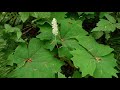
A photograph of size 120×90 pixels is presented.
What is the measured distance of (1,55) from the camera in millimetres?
2260

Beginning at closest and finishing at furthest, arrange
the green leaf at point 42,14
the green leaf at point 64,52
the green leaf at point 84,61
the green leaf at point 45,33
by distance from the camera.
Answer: the green leaf at point 84,61, the green leaf at point 64,52, the green leaf at point 45,33, the green leaf at point 42,14

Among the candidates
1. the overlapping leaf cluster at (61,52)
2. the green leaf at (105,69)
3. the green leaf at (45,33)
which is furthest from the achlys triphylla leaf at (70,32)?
the green leaf at (105,69)

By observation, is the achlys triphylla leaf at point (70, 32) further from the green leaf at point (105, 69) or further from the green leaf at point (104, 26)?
the green leaf at point (105, 69)

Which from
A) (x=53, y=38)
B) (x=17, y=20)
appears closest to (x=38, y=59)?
(x=53, y=38)

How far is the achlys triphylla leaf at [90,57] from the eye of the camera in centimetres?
193

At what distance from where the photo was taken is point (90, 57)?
206 centimetres

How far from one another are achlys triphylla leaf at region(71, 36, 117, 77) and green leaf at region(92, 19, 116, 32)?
0.42 ft

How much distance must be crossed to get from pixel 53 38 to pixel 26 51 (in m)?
0.27

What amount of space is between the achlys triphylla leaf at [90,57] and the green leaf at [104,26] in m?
0.13

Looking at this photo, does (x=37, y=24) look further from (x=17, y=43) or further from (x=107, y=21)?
(x=107, y=21)

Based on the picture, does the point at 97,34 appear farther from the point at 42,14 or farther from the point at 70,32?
the point at 42,14

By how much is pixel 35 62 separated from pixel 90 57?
468 mm

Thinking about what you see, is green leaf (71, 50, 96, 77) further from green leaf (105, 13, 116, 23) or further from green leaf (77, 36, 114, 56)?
green leaf (105, 13, 116, 23)

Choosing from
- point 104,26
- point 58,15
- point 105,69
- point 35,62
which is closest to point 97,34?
point 104,26
